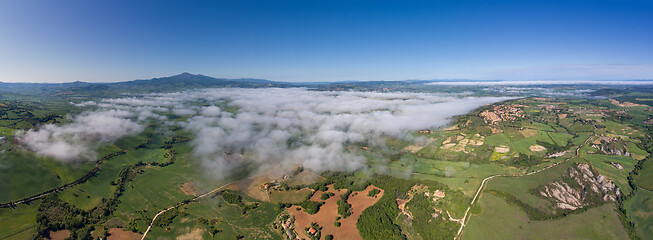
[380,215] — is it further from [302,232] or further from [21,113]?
[21,113]

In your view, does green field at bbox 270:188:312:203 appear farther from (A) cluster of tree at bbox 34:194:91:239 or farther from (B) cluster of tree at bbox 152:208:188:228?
(A) cluster of tree at bbox 34:194:91:239

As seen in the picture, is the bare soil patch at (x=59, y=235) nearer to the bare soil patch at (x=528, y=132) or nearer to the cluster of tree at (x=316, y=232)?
the cluster of tree at (x=316, y=232)

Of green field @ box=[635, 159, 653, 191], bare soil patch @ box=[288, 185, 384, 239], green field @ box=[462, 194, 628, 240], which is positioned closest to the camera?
green field @ box=[462, 194, 628, 240]

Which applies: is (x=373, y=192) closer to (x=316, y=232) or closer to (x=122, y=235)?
(x=316, y=232)

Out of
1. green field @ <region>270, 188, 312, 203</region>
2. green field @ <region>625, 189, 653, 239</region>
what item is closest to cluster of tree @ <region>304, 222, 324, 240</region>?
green field @ <region>270, 188, 312, 203</region>

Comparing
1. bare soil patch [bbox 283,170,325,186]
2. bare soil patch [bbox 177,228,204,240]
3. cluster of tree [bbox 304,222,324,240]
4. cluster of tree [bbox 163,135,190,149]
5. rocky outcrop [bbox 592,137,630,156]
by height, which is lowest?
bare soil patch [bbox 177,228,204,240]

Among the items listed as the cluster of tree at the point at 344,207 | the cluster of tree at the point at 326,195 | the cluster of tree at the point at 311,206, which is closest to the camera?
the cluster of tree at the point at 344,207

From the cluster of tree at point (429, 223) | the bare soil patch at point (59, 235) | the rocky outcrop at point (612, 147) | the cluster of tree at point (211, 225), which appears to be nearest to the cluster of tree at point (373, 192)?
the cluster of tree at point (429, 223)
